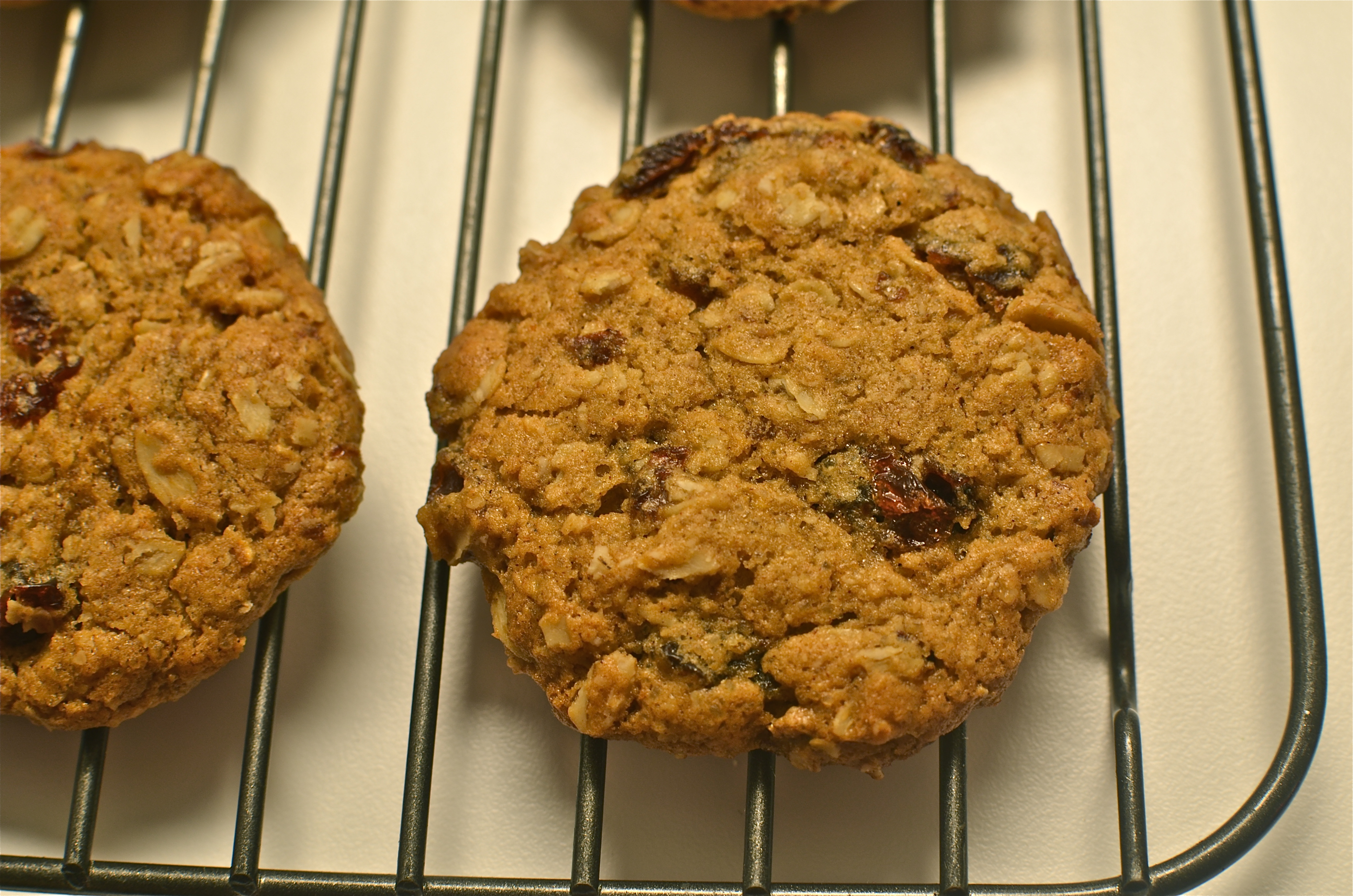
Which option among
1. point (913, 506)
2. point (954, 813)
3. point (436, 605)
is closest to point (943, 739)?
point (954, 813)

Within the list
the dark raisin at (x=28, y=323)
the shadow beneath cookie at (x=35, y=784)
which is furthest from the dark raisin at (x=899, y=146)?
the shadow beneath cookie at (x=35, y=784)

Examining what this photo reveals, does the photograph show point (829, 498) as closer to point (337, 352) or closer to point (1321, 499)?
point (337, 352)

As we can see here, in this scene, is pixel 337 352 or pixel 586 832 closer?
pixel 586 832

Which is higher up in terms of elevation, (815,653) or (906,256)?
(906,256)

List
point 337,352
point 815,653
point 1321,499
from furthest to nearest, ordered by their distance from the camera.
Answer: point 1321,499 < point 337,352 < point 815,653

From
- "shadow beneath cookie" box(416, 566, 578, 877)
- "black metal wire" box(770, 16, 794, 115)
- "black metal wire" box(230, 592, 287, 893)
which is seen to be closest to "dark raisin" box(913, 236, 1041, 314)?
"black metal wire" box(770, 16, 794, 115)

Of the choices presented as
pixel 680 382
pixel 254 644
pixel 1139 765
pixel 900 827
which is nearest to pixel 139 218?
pixel 254 644
